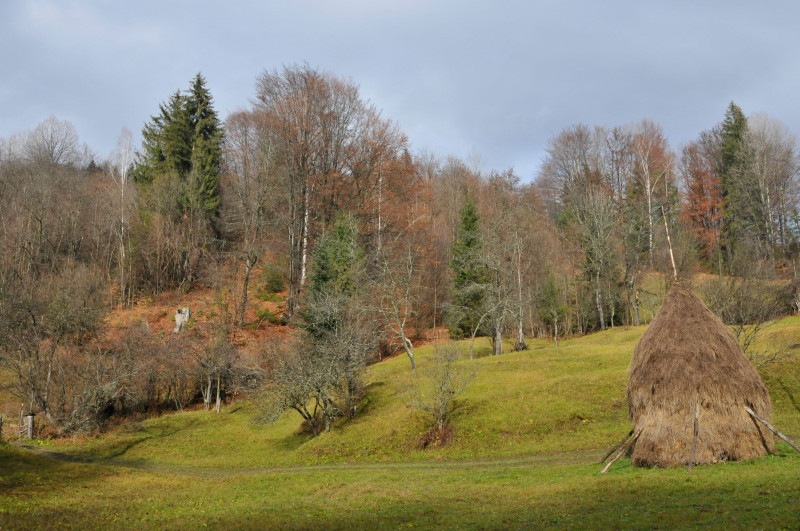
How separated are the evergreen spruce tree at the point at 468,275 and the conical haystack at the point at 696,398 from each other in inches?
1260

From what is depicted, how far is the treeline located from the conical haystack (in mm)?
18110

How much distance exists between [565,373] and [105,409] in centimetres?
3667

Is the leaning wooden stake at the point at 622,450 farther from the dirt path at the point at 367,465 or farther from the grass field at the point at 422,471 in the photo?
the dirt path at the point at 367,465

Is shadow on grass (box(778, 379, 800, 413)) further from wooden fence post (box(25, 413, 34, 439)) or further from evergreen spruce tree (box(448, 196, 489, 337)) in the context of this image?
wooden fence post (box(25, 413, 34, 439))

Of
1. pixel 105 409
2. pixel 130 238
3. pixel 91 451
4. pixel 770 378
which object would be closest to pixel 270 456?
pixel 91 451

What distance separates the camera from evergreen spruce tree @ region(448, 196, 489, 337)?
54781 millimetres

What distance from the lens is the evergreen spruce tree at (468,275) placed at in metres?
54.8

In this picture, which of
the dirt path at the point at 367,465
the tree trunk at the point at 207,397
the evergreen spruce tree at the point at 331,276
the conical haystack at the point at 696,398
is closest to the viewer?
the conical haystack at the point at 696,398

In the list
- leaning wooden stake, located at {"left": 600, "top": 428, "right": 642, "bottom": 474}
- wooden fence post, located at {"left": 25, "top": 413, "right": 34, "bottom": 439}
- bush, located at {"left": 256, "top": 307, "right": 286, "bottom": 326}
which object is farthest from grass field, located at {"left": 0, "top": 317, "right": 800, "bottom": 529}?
bush, located at {"left": 256, "top": 307, "right": 286, "bottom": 326}

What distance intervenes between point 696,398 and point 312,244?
1791 inches

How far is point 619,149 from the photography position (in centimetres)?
8531

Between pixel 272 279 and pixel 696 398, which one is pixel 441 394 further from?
pixel 272 279

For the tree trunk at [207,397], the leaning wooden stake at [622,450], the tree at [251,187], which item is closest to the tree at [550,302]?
the tree at [251,187]

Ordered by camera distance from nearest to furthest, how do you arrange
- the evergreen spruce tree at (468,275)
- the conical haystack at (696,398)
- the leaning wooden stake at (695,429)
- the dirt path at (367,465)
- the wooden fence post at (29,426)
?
the leaning wooden stake at (695,429), the conical haystack at (696,398), the dirt path at (367,465), the wooden fence post at (29,426), the evergreen spruce tree at (468,275)
